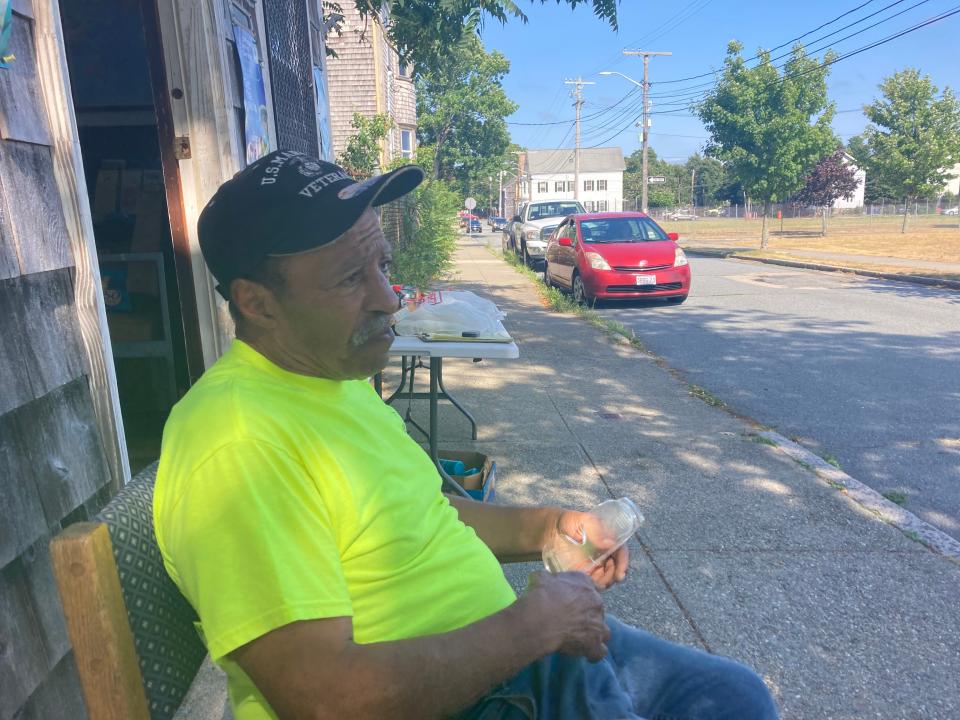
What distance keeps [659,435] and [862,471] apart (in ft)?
4.33

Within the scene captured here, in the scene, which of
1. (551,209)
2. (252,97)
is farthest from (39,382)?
(551,209)

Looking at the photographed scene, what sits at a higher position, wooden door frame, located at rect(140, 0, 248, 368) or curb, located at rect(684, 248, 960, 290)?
wooden door frame, located at rect(140, 0, 248, 368)

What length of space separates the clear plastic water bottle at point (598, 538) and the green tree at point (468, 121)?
45.1 m

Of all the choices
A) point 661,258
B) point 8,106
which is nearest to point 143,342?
point 8,106

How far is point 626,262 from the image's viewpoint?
11.9 m

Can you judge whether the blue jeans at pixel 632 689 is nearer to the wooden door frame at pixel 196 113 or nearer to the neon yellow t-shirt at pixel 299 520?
the neon yellow t-shirt at pixel 299 520

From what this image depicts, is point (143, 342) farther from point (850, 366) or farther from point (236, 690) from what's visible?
point (850, 366)

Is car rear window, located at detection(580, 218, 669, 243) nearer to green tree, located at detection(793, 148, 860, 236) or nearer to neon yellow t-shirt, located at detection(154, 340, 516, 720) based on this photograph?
neon yellow t-shirt, located at detection(154, 340, 516, 720)

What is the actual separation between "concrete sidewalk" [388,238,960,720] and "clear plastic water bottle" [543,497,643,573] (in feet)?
3.71

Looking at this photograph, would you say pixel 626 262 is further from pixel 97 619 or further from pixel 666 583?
pixel 97 619

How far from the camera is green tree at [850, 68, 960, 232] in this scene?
104 feet

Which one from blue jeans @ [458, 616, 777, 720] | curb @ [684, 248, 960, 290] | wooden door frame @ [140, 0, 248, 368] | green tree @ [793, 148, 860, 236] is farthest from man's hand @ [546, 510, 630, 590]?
green tree @ [793, 148, 860, 236]

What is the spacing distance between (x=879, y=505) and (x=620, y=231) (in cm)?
940

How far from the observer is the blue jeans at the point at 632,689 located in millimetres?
1461
